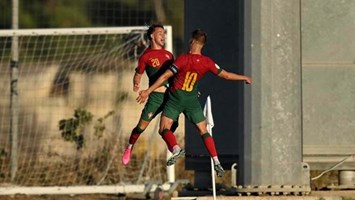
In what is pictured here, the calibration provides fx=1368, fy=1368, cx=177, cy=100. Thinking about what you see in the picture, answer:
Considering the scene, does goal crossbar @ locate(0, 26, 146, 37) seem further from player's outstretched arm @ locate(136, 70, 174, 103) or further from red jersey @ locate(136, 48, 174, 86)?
player's outstretched arm @ locate(136, 70, 174, 103)

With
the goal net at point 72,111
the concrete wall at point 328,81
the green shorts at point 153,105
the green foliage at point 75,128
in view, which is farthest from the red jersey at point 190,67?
the green foliage at point 75,128

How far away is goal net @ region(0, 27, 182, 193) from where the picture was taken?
64.4 feet

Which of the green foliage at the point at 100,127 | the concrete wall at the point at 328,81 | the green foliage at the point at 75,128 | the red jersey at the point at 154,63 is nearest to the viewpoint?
the red jersey at the point at 154,63

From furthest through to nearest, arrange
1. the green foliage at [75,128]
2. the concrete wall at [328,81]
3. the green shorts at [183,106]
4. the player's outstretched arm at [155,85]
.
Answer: the green foliage at [75,128], the concrete wall at [328,81], the green shorts at [183,106], the player's outstretched arm at [155,85]

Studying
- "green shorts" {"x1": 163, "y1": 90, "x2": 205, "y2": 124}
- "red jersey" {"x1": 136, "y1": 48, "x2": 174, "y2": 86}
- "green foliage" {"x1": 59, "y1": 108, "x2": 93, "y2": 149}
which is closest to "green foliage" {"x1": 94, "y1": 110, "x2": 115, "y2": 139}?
"green foliage" {"x1": 59, "y1": 108, "x2": 93, "y2": 149}

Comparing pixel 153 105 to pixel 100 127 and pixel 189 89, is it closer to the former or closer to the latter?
pixel 189 89

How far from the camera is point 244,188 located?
1391 cm

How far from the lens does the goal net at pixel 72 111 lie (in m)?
19.6

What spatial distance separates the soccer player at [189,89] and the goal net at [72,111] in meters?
6.00

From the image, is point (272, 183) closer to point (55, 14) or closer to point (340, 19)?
point (340, 19)

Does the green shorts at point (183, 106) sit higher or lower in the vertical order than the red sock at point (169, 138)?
higher

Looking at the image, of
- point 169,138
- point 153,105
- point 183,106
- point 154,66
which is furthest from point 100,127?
point 183,106

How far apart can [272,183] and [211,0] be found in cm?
229

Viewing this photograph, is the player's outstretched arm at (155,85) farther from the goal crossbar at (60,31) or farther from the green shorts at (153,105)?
the goal crossbar at (60,31)
